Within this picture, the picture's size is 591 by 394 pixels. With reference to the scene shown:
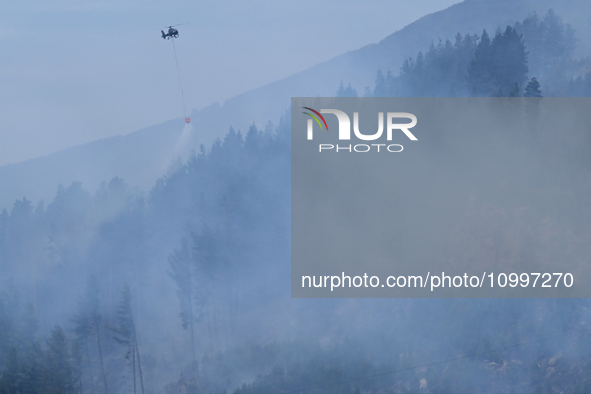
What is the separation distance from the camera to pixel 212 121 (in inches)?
7741

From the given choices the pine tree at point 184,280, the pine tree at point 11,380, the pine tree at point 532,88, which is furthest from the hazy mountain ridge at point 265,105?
the pine tree at point 11,380

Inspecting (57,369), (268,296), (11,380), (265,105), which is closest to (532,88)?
(268,296)

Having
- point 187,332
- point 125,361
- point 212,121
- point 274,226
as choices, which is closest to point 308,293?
point 274,226

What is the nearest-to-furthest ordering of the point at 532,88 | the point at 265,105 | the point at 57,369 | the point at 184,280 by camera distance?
the point at 57,369 → the point at 532,88 → the point at 184,280 → the point at 265,105

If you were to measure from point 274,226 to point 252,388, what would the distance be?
797 inches

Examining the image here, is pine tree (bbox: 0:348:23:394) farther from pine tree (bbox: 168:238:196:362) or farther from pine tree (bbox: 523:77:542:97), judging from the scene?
pine tree (bbox: 523:77:542:97)

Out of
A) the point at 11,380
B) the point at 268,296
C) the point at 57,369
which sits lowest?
the point at 11,380

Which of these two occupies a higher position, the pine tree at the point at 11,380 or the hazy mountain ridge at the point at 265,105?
the hazy mountain ridge at the point at 265,105

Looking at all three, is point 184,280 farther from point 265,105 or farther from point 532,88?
point 265,105

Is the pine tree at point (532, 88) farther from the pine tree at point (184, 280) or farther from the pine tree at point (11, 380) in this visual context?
the pine tree at point (11, 380)

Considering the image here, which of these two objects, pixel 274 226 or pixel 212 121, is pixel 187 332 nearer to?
pixel 274 226

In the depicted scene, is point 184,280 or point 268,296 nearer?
point 184,280

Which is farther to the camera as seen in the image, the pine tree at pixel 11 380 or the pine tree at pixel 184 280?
the pine tree at pixel 184 280

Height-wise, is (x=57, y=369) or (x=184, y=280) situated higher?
(x=184, y=280)
